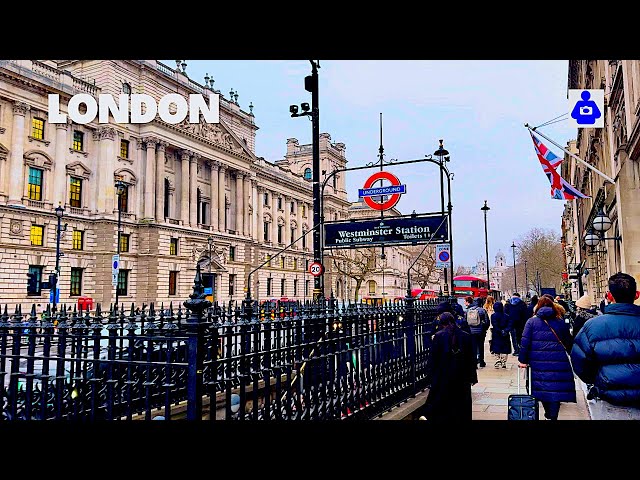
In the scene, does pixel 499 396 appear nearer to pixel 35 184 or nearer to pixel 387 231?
pixel 387 231

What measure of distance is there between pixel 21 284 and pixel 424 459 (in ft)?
128

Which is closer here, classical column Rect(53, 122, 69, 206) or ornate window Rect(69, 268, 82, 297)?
classical column Rect(53, 122, 69, 206)

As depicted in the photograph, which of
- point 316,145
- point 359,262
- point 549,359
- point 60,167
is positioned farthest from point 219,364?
point 359,262

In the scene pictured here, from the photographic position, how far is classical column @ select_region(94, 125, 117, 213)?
43.8m

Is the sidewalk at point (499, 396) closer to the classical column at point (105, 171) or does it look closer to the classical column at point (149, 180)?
the classical column at point (105, 171)

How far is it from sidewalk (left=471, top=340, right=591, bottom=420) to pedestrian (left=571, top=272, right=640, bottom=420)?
3429 mm

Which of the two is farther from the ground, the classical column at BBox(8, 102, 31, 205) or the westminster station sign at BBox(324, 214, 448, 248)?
the classical column at BBox(8, 102, 31, 205)

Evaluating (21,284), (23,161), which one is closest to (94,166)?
(23,161)

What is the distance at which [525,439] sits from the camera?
434 centimetres

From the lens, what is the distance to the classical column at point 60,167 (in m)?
40.0

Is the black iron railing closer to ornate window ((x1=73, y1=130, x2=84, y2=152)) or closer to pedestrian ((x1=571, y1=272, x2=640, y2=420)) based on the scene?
pedestrian ((x1=571, y1=272, x2=640, y2=420))

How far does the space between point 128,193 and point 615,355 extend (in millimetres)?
47567

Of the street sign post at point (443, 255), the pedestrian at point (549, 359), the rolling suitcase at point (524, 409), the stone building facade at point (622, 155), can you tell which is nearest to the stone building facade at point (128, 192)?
the street sign post at point (443, 255)


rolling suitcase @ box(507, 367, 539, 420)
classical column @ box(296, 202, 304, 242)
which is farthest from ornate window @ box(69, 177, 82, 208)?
rolling suitcase @ box(507, 367, 539, 420)
